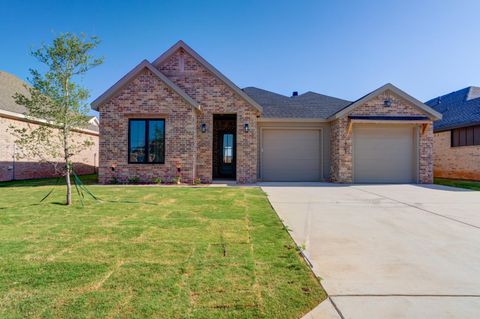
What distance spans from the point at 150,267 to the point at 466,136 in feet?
65.6

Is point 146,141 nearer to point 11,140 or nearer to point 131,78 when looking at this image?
point 131,78

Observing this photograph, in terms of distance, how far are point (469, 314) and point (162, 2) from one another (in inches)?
505

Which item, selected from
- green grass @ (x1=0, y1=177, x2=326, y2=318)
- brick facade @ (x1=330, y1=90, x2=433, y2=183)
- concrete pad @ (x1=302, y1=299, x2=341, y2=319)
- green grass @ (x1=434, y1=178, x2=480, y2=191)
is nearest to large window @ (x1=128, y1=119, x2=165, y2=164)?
green grass @ (x1=0, y1=177, x2=326, y2=318)

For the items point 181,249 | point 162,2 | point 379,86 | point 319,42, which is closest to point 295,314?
point 181,249

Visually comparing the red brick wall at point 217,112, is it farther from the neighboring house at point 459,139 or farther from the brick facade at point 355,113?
the neighboring house at point 459,139

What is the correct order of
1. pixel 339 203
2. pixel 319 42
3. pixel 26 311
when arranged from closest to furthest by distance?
pixel 26 311
pixel 339 203
pixel 319 42

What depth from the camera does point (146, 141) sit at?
12.0 m

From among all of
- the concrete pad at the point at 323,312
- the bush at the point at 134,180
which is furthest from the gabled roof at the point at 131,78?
the concrete pad at the point at 323,312

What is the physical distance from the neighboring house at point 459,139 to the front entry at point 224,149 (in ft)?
45.5

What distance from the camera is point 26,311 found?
2193mm

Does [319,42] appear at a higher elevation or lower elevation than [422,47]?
higher

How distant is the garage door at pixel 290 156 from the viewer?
47.1 feet

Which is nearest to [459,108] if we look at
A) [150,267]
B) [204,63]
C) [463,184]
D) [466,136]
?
[466,136]

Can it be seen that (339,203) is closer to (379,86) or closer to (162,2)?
(379,86)
